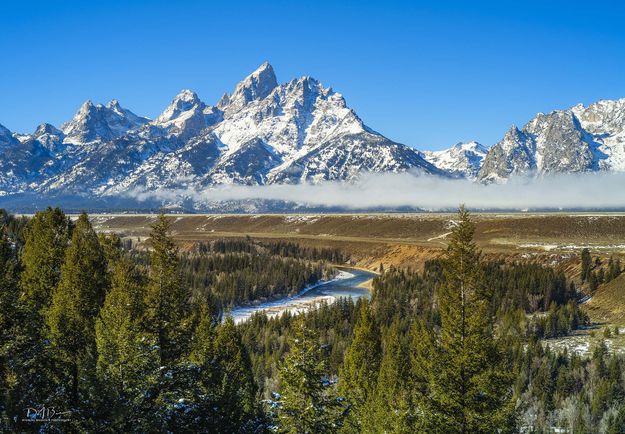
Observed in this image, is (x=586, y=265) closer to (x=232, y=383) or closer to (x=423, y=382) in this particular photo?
(x=423, y=382)

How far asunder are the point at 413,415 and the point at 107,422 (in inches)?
627

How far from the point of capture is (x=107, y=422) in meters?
21.8

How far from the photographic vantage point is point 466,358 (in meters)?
24.2

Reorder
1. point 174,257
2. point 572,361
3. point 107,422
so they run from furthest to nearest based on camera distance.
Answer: point 572,361
point 174,257
point 107,422

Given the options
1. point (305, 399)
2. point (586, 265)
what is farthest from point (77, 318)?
point (586, 265)

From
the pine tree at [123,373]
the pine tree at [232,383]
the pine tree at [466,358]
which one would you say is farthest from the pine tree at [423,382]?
the pine tree at [123,373]

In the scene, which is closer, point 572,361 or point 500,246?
point 572,361

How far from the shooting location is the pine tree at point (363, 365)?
124 ft

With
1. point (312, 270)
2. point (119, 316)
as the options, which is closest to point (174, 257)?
point (119, 316)

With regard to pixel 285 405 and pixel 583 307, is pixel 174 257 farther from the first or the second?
pixel 583 307

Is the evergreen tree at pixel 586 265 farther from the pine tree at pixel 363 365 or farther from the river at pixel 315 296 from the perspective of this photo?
the pine tree at pixel 363 365

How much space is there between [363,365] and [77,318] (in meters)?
22.3

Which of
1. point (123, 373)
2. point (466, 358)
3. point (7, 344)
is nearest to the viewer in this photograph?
point (7, 344)

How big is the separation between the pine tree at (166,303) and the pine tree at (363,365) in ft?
45.3
